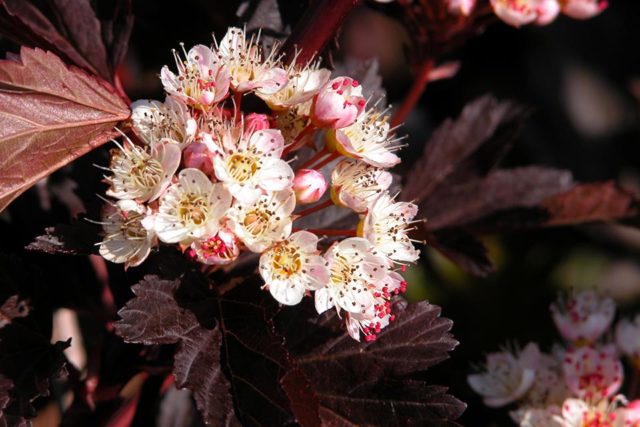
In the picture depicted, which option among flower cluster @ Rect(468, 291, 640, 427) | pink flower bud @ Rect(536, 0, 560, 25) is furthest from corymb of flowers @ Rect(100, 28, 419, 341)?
pink flower bud @ Rect(536, 0, 560, 25)

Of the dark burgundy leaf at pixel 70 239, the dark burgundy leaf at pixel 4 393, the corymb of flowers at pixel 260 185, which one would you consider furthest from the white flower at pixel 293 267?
the dark burgundy leaf at pixel 4 393

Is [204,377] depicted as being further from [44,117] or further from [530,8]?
[530,8]

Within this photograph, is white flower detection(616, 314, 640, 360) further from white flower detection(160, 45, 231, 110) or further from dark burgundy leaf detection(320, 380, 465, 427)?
white flower detection(160, 45, 231, 110)

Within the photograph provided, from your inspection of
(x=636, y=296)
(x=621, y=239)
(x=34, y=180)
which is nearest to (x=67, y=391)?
(x=34, y=180)

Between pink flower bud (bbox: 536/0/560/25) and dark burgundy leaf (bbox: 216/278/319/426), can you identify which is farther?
pink flower bud (bbox: 536/0/560/25)

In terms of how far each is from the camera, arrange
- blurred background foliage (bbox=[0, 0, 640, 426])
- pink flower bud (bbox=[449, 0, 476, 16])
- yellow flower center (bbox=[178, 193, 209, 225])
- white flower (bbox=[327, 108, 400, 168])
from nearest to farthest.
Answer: yellow flower center (bbox=[178, 193, 209, 225]) → white flower (bbox=[327, 108, 400, 168]) → pink flower bud (bbox=[449, 0, 476, 16]) → blurred background foliage (bbox=[0, 0, 640, 426])

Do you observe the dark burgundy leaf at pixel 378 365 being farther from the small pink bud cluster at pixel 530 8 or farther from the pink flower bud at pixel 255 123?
the small pink bud cluster at pixel 530 8
